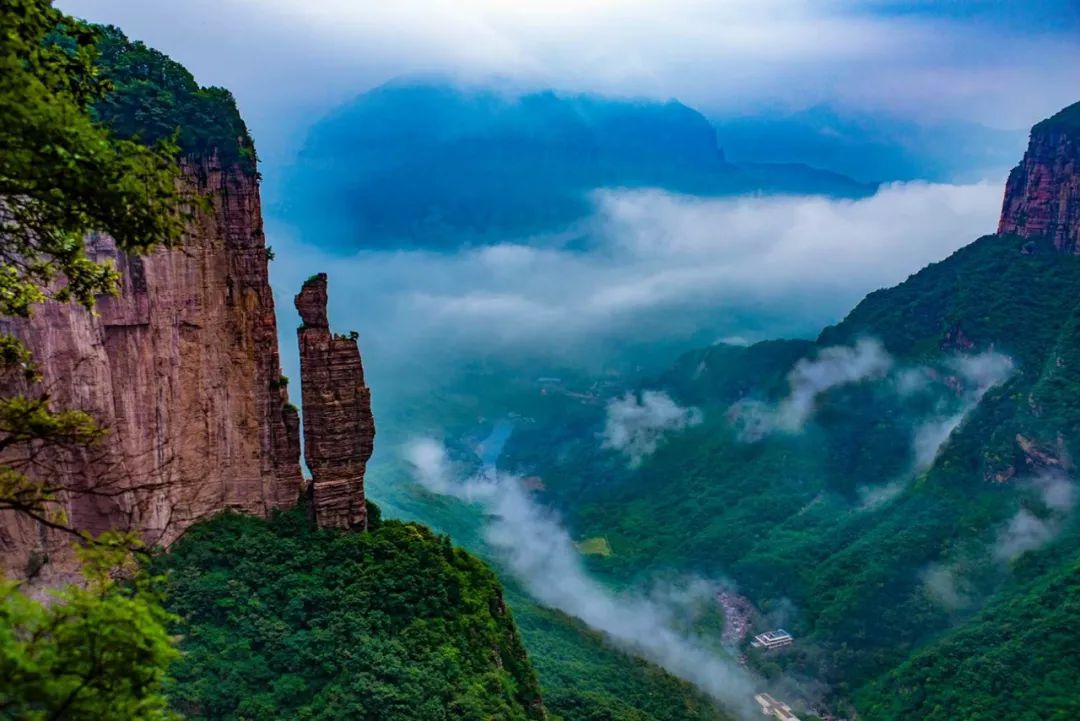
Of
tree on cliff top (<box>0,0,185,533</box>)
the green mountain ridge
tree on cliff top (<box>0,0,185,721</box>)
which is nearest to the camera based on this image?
tree on cliff top (<box>0,0,185,721</box>)

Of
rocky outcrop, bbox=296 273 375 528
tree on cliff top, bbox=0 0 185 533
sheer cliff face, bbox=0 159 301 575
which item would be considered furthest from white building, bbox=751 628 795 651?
tree on cliff top, bbox=0 0 185 533

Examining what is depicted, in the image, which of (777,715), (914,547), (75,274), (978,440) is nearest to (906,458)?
(978,440)

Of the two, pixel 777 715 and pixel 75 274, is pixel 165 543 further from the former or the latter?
pixel 777 715

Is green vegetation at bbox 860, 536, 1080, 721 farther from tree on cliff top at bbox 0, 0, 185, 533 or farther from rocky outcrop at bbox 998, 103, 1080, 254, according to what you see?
tree on cliff top at bbox 0, 0, 185, 533

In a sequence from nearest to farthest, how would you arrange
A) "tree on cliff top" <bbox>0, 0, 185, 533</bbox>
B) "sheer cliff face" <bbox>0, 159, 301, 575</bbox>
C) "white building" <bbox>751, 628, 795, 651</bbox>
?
"tree on cliff top" <bbox>0, 0, 185, 533</bbox>, "sheer cliff face" <bbox>0, 159, 301, 575</bbox>, "white building" <bbox>751, 628, 795, 651</bbox>

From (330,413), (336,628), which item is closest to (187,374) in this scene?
(330,413)

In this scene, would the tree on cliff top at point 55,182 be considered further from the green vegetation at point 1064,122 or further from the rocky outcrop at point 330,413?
the green vegetation at point 1064,122

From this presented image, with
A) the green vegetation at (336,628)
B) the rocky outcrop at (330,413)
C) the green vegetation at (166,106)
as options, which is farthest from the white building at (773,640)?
the green vegetation at (166,106)
